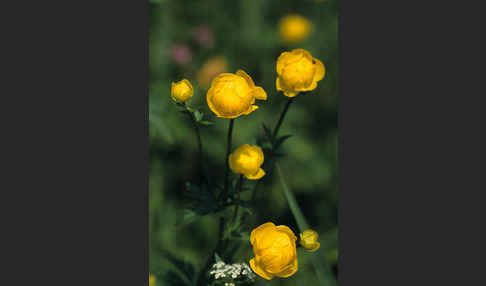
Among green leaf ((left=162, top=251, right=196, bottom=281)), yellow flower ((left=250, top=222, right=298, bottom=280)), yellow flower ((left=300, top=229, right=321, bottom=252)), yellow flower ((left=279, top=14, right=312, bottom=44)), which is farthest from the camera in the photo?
yellow flower ((left=279, top=14, right=312, bottom=44))

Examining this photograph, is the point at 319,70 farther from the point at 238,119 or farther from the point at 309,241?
the point at 238,119

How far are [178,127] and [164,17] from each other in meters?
1.15

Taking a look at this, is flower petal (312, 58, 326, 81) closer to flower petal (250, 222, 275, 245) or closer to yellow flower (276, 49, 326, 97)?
yellow flower (276, 49, 326, 97)

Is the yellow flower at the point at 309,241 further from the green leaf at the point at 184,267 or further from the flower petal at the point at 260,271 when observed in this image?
the green leaf at the point at 184,267

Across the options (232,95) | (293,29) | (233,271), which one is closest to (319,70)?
(232,95)

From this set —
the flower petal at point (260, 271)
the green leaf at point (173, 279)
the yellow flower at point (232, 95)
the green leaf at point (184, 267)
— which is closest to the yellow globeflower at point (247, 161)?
the yellow flower at point (232, 95)

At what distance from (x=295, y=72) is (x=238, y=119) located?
73.9 inches

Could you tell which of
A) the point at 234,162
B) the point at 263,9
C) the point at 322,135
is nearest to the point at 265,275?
the point at 234,162

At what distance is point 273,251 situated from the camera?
6.84 feet

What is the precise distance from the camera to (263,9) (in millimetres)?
4965

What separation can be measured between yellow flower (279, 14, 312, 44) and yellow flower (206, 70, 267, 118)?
285cm

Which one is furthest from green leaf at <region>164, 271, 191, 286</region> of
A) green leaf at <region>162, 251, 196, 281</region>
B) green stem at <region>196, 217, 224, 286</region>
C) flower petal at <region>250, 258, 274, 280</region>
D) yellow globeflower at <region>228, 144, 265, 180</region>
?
yellow globeflower at <region>228, 144, 265, 180</region>

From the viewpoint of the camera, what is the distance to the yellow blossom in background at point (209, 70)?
14.5 feet

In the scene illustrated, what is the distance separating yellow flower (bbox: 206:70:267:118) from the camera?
7.06ft
